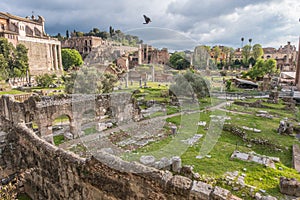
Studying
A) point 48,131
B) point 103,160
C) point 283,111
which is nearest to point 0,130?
point 48,131

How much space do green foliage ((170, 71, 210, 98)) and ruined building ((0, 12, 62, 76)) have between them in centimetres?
4044

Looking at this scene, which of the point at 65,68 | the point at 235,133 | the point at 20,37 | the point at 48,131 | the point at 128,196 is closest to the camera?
the point at 128,196

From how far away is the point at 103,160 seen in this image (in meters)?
5.71

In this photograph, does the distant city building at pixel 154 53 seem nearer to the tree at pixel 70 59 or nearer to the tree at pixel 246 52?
the tree at pixel 70 59

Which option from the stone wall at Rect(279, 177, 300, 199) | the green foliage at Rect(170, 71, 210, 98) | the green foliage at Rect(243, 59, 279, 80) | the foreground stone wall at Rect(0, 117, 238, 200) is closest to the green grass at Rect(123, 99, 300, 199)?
the stone wall at Rect(279, 177, 300, 199)

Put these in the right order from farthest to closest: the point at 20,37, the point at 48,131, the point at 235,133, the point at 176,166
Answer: the point at 20,37
the point at 235,133
the point at 48,131
the point at 176,166

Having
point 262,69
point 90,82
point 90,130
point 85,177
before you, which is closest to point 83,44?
point 90,82

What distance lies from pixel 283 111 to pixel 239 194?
18769mm

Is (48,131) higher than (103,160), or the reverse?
(103,160)

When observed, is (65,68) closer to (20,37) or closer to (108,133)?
(20,37)

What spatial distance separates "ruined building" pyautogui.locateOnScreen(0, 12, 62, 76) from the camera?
1938 inches

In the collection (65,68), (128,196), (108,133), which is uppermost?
(65,68)

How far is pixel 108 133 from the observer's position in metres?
15.0

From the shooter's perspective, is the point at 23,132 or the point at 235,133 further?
the point at 235,133
